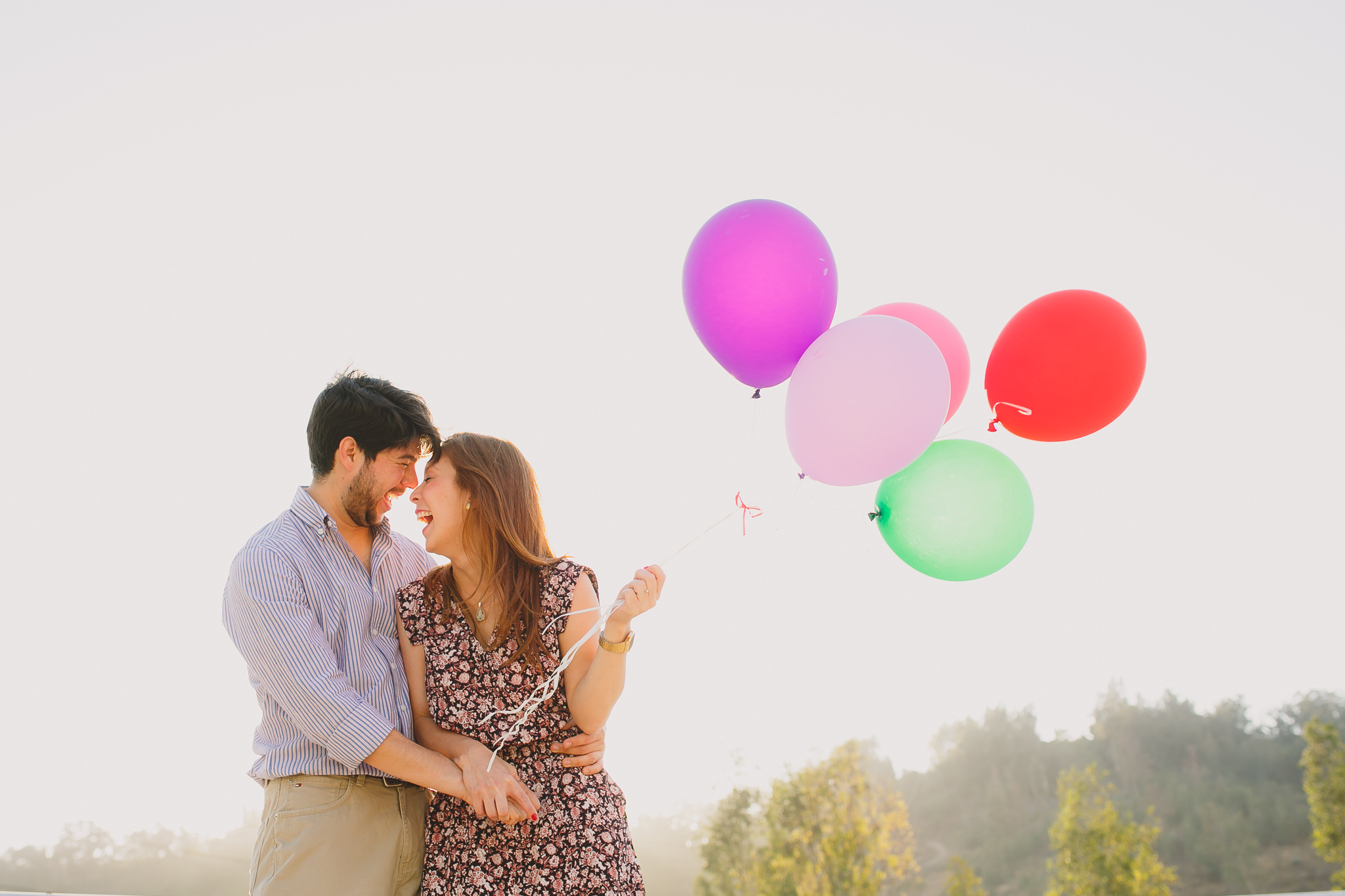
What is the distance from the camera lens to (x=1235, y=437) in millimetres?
7820

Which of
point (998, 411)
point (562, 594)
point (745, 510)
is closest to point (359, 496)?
point (562, 594)

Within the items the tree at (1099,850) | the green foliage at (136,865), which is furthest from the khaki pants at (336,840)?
the tree at (1099,850)

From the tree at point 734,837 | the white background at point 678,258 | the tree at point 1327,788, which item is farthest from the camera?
the tree at point 734,837

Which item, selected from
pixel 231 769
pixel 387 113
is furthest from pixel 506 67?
pixel 231 769

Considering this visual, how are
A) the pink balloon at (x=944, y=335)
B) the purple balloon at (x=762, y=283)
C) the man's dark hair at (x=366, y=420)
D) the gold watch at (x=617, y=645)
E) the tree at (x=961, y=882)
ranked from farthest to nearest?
the tree at (x=961, y=882), the pink balloon at (x=944, y=335), the man's dark hair at (x=366, y=420), the purple balloon at (x=762, y=283), the gold watch at (x=617, y=645)

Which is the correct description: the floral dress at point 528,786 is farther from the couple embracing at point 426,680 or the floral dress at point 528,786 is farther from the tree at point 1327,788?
the tree at point 1327,788

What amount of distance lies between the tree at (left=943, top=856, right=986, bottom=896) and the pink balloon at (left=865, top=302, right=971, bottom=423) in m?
7.70

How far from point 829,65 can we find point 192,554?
675cm

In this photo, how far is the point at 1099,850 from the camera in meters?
7.87

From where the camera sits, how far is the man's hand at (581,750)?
5.26 feet

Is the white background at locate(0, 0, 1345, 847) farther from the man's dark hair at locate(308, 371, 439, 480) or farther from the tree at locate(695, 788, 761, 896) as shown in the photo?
the man's dark hair at locate(308, 371, 439, 480)

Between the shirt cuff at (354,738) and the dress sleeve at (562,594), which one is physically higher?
the dress sleeve at (562,594)

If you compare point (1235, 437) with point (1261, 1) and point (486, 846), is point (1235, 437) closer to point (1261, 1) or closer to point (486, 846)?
point (1261, 1)

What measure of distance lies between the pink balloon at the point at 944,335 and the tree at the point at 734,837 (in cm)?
726
